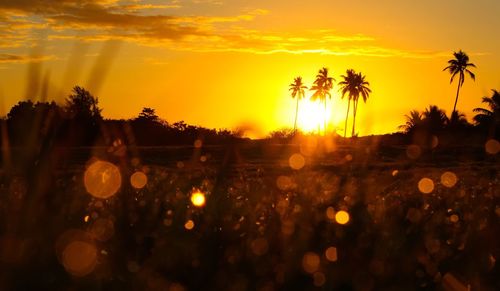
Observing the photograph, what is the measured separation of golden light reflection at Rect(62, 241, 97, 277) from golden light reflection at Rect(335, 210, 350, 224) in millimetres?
2106

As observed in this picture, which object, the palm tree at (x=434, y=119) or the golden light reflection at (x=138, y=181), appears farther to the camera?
the palm tree at (x=434, y=119)

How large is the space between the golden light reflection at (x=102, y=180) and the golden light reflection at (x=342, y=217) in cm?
170

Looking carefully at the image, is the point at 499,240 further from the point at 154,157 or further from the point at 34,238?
the point at 154,157

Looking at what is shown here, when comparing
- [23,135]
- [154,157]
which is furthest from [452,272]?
[154,157]

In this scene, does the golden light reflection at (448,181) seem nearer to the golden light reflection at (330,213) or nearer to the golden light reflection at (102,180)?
the golden light reflection at (330,213)

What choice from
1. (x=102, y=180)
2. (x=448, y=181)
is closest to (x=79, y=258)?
(x=102, y=180)

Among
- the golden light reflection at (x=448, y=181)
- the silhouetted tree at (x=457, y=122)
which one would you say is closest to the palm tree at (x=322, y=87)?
the silhouetted tree at (x=457, y=122)

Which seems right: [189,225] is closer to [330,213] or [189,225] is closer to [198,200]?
[198,200]

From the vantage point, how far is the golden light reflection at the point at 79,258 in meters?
4.29

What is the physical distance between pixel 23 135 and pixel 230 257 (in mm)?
1645

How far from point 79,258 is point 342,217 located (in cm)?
231

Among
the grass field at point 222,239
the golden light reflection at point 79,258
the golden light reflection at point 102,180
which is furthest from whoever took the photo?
the golden light reflection at point 102,180

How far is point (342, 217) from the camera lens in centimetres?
593

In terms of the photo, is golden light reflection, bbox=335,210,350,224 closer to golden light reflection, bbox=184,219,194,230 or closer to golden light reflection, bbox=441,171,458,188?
golden light reflection, bbox=184,219,194,230
